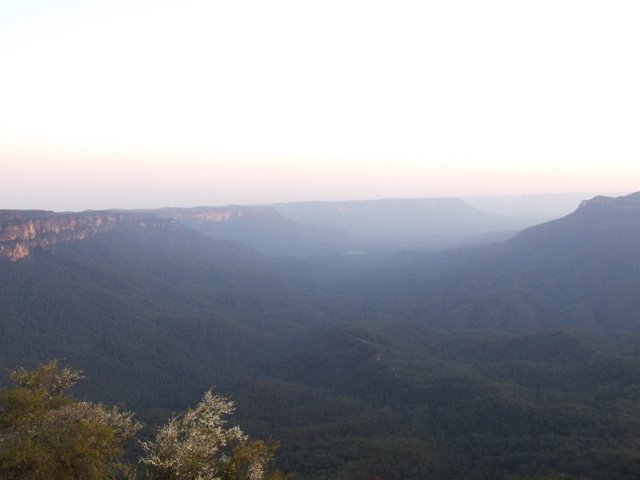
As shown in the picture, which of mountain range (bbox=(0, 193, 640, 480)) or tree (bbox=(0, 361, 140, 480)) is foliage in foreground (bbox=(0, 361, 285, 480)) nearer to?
tree (bbox=(0, 361, 140, 480))

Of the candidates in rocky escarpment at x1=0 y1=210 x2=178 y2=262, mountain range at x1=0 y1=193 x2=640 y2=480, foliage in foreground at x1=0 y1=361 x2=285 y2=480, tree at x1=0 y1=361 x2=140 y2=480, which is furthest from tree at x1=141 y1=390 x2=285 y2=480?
rocky escarpment at x1=0 y1=210 x2=178 y2=262

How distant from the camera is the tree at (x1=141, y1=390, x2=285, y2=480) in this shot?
48.5 ft

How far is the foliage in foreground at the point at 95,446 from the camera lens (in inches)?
574

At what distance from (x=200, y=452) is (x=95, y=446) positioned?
3.83 metres

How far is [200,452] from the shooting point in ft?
49.2

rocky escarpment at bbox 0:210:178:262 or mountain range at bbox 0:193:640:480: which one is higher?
rocky escarpment at bbox 0:210:178:262

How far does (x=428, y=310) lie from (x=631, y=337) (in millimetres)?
52666

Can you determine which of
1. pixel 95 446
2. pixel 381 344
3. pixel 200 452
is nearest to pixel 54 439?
pixel 95 446

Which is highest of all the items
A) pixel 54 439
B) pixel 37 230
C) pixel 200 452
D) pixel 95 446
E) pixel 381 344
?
pixel 37 230

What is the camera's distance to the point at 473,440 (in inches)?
2266

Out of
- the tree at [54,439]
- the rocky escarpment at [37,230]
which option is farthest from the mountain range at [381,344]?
the tree at [54,439]

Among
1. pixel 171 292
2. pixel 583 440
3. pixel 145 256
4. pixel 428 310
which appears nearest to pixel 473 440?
pixel 583 440

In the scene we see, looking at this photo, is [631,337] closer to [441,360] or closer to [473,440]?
[441,360]

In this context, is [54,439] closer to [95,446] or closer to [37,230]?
[95,446]
